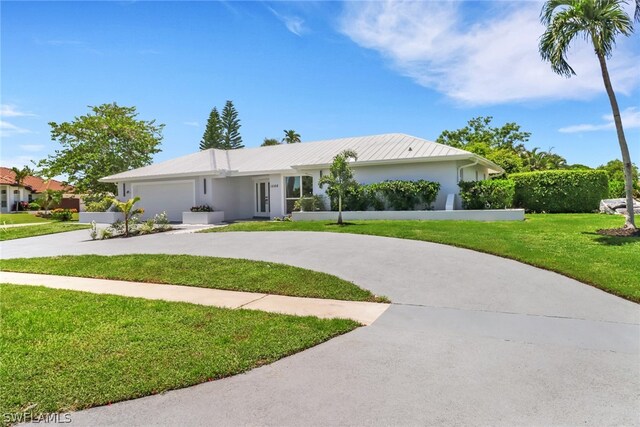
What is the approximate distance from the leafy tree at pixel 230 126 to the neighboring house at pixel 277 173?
2985cm

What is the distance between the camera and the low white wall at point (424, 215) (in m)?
15.4

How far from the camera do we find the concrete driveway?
121 inches

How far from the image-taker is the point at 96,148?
32125 mm

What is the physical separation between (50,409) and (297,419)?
6.59ft

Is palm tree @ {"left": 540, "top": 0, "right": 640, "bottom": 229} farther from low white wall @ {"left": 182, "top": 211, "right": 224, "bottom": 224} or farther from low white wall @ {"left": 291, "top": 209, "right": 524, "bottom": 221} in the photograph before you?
low white wall @ {"left": 182, "top": 211, "right": 224, "bottom": 224}

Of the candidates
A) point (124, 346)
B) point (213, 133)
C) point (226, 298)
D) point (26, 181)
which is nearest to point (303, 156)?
point (226, 298)

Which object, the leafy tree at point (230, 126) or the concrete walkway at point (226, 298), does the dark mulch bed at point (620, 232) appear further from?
the leafy tree at point (230, 126)

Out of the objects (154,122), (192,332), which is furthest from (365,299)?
(154,122)

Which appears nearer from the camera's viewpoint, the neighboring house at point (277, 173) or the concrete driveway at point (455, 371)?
the concrete driveway at point (455, 371)

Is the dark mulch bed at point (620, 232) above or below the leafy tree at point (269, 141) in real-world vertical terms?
below

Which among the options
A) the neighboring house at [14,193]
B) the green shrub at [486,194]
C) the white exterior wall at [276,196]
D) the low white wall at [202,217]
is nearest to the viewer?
the green shrub at [486,194]

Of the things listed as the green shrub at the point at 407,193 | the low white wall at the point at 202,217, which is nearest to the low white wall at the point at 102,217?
the low white wall at the point at 202,217

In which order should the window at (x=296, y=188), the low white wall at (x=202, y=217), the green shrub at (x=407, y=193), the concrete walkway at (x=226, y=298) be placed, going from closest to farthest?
the concrete walkway at (x=226, y=298) < the green shrub at (x=407, y=193) < the low white wall at (x=202, y=217) < the window at (x=296, y=188)

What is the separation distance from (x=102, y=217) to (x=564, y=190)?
24793 mm
